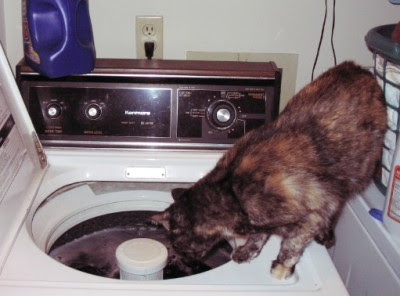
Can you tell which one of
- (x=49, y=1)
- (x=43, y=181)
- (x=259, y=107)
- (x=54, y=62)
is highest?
(x=49, y=1)

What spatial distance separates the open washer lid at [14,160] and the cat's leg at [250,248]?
439 millimetres

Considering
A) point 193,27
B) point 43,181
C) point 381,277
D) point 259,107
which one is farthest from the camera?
point 193,27

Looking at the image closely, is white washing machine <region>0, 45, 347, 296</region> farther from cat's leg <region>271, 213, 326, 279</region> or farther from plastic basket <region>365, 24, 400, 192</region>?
plastic basket <region>365, 24, 400, 192</region>

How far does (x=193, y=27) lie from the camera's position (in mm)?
1486

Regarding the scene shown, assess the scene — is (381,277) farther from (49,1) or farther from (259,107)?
(49,1)

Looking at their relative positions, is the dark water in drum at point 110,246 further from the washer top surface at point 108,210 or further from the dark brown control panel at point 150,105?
the dark brown control panel at point 150,105

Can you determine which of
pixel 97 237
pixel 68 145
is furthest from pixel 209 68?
pixel 97 237

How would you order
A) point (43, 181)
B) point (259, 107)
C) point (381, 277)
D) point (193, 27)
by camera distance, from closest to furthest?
1. point (381, 277)
2. point (43, 181)
3. point (259, 107)
4. point (193, 27)

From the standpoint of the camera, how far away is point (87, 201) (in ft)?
4.19

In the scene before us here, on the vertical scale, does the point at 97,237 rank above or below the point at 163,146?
below

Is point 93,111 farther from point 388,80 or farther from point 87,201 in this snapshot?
point 388,80

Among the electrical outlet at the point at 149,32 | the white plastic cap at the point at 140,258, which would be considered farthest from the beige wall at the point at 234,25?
the white plastic cap at the point at 140,258

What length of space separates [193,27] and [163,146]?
43 cm

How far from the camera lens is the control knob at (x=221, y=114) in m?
1.25
